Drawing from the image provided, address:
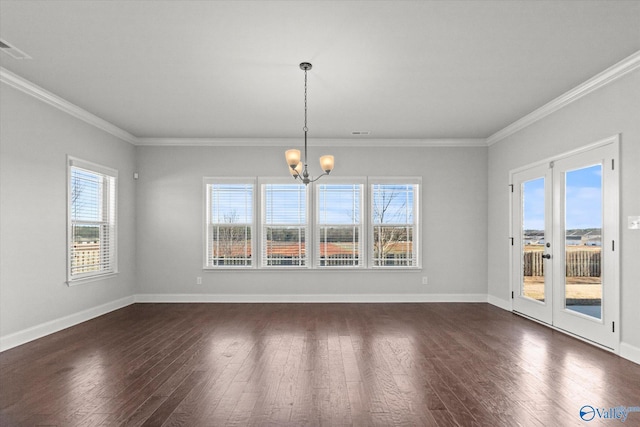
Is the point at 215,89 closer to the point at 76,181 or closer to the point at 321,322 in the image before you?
the point at 76,181

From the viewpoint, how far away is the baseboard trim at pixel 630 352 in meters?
3.63

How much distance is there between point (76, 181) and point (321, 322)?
3898 millimetres

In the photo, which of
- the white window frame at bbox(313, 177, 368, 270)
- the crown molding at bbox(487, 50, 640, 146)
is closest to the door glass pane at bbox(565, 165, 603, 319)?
the crown molding at bbox(487, 50, 640, 146)

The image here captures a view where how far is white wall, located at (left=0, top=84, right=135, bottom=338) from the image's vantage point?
4.10m

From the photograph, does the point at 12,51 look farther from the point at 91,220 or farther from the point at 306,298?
the point at 306,298

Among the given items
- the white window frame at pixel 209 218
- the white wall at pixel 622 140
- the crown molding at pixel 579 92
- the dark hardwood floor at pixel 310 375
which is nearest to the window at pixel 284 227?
the white window frame at pixel 209 218

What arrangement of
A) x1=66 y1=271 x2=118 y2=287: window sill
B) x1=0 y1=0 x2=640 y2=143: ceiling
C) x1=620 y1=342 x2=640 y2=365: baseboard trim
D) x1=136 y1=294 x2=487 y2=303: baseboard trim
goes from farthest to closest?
x1=136 y1=294 x2=487 y2=303: baseboard trim
x1=66 y1=271 x2=118 y2=287: window sill
x1=620 y1=342 x2=640 y2=365: baseboard trim
x1=0 y1=0 x2=640 y2=143: ceiling

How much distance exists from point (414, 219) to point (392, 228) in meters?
0.43

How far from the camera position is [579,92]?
439 cm

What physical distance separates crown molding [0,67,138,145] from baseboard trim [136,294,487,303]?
9.29 feet

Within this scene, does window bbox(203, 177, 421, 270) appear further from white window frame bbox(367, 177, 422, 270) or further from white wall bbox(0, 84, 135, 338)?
white wall bbox(0, 84, 135, 338)

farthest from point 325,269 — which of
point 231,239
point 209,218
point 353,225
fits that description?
point 209,218

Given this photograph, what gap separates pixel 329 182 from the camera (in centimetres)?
686

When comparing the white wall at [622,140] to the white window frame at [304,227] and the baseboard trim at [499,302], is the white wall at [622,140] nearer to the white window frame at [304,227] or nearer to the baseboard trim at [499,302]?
the baseboard trim at [499,302]
